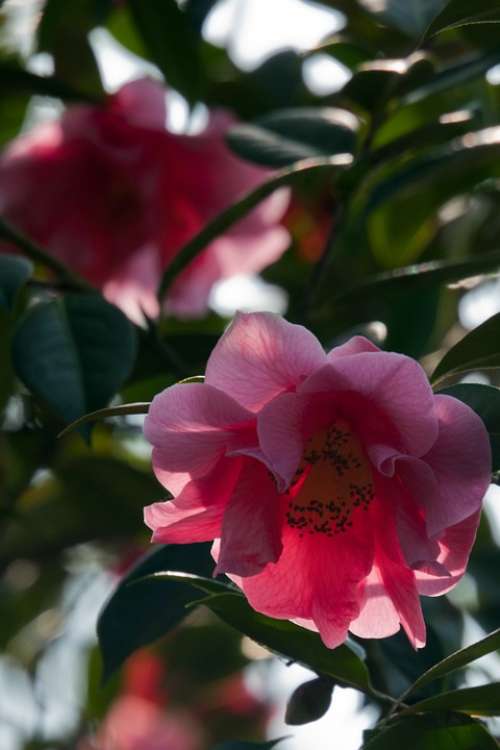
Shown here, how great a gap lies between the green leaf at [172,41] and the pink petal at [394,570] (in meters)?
0.77

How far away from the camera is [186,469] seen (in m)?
0.86

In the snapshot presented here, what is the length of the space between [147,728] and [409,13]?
186cm

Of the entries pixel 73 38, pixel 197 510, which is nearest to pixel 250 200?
pixel 197 510

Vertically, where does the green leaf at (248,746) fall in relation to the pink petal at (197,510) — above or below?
below

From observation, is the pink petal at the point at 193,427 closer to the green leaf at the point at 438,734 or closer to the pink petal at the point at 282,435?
the pink petal at the point at 282,435

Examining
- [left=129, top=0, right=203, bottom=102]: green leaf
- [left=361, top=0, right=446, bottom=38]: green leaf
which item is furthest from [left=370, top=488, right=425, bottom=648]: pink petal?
[left=129, top=0, right=203, bottom=102]: green leaf

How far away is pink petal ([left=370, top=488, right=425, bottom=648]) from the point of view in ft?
2.87

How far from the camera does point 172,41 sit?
5.00 feet

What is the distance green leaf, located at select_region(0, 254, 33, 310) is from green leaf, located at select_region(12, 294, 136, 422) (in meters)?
0.05

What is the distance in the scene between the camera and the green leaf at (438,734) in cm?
83

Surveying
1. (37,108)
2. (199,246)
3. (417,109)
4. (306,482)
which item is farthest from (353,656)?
(37,108)

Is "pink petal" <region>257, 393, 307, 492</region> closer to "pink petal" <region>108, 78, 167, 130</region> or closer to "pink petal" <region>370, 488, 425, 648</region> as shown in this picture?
"pink petal" <region>370, 488, 425, 648</region>

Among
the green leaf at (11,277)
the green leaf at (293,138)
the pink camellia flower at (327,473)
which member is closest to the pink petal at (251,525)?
the pink camellia flower at (327,473)

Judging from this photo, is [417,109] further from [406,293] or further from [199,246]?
[199,246]
